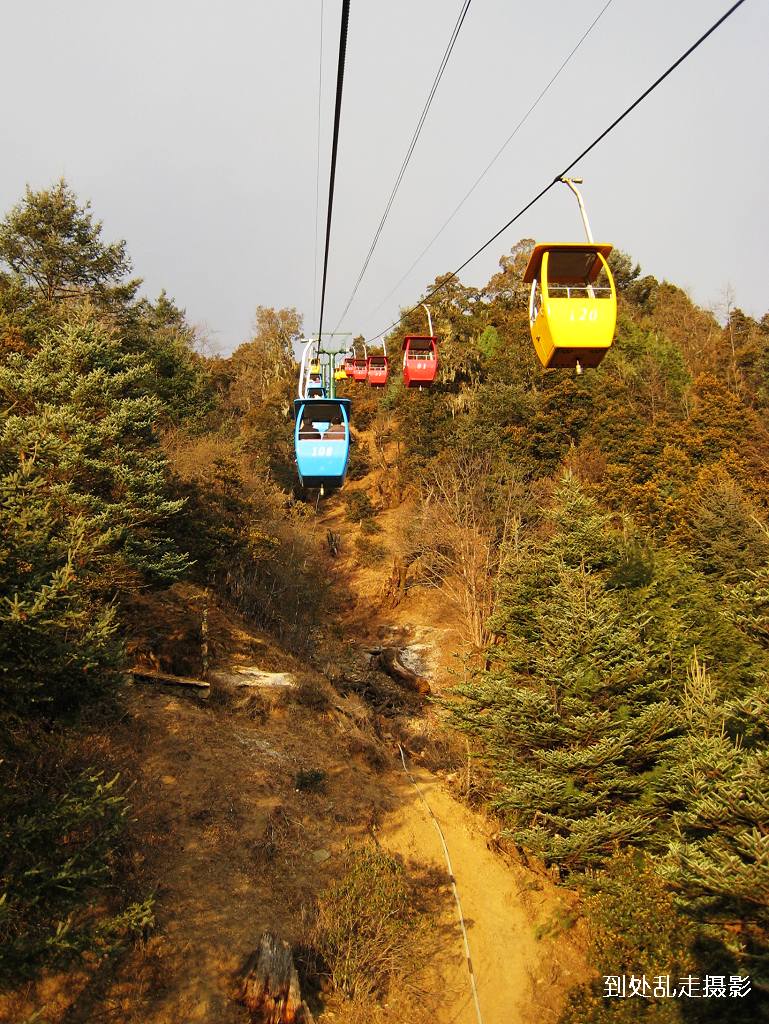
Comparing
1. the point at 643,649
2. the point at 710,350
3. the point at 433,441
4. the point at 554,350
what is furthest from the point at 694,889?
the point at 710,350

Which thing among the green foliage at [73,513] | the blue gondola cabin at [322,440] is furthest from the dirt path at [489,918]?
the blue gondola cabin at [322,440]

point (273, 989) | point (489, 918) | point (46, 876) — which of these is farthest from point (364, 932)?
point (46, 876)

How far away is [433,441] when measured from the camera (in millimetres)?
38812

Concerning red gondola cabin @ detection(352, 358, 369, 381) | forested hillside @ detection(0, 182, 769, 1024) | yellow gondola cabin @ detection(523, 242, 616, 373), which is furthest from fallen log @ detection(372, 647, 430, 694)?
yellow gondola cabin @ detection(523, 242, 616, 373)

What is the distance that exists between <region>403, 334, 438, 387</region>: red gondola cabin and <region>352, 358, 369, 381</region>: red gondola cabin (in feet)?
22.4

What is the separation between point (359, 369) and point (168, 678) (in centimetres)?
1518

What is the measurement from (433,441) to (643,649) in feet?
90.3

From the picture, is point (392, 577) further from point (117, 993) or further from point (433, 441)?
point (117, 993)

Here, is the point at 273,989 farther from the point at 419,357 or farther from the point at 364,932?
the point at 419,357

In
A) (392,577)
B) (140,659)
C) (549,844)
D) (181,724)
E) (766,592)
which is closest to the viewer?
(766,592)

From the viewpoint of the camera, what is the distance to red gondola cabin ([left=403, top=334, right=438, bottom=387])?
19.0 m

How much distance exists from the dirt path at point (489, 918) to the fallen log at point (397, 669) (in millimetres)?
9006

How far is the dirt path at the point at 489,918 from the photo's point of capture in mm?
10562

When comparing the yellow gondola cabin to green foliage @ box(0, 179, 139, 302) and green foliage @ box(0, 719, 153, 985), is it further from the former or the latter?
green foliage @ box(0, 179, 139, 302)
